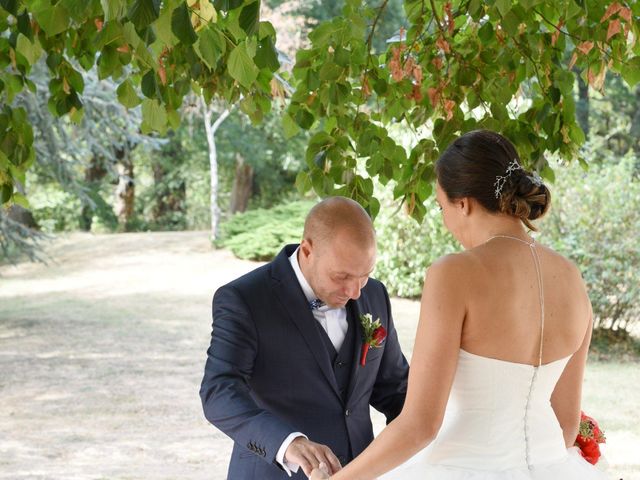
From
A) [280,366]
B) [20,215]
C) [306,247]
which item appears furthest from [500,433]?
[20,215]

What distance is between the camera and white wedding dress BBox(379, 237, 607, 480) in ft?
8.74

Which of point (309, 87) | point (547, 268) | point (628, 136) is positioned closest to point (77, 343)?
point (309, 87)

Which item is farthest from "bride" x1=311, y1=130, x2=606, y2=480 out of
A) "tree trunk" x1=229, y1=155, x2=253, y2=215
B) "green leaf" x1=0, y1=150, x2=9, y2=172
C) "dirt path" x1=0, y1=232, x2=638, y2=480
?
"tree trunk" x1=229, y1=155, x2=253, y2=215

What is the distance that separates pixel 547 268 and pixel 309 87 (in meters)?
1.48

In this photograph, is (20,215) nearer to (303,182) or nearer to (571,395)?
(303,182)

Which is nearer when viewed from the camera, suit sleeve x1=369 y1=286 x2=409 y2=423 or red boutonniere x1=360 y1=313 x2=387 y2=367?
red boutonniere x1=360 y1=313 x2=387 y2=367

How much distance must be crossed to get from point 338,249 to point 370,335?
30 cm

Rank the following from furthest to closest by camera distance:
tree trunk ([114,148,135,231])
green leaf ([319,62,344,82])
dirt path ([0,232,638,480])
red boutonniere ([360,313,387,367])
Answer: tree trunk ([114,148,135,231]) → dirt path ([0,232,638,480]) → green leaf ([319,62,344,82]) → red boutonniere ([360,313,387,367])

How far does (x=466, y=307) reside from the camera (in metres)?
2.46

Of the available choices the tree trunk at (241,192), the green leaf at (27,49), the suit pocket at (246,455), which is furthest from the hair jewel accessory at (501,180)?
the tree trunk at (241,192)

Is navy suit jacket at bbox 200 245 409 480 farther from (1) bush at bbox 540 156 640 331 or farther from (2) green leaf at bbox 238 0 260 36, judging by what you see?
(1) bush at bbox 540 156 640 331

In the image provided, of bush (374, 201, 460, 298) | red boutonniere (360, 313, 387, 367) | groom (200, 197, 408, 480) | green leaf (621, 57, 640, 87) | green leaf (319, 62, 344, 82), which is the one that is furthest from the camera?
bush (374, 201, 460, 298)

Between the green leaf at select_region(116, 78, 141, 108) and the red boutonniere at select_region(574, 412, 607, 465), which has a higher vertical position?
the green leaf at select_region(116, 78, 141, 108)

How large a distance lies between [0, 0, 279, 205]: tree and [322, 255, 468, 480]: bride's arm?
0.74 meters
